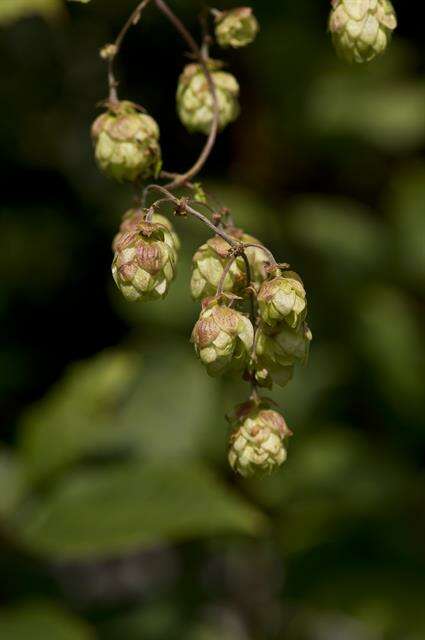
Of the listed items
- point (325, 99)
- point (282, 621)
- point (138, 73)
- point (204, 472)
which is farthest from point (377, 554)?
point (138, 73)

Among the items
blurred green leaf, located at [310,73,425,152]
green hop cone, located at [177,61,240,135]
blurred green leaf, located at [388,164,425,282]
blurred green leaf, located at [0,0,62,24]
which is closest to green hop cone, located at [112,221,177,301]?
green hop cone, located at [177,61,240,135]

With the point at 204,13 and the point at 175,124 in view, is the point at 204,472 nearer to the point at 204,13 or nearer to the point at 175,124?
the point at 204,13

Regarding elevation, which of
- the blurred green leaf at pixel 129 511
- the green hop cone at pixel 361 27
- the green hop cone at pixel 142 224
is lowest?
the blurred green leaf at pixel 129 511

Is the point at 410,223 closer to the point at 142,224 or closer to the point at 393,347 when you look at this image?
the point at 393,347

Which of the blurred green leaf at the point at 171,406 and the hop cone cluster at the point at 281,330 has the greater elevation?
the hop cone cluster at the point at 281,330

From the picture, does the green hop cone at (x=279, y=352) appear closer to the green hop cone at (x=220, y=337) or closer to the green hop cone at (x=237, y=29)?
the green hop cone at (x=220, y=337)

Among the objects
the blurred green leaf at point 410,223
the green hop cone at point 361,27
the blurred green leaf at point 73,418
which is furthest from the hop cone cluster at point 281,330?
the blurred green leaf at point 410,223

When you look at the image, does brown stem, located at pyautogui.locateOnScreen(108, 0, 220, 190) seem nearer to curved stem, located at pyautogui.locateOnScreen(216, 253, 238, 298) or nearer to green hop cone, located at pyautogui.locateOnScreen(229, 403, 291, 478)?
curved stem, located at pyautogui.locateOnScreen(216, 253, 238, 298)
